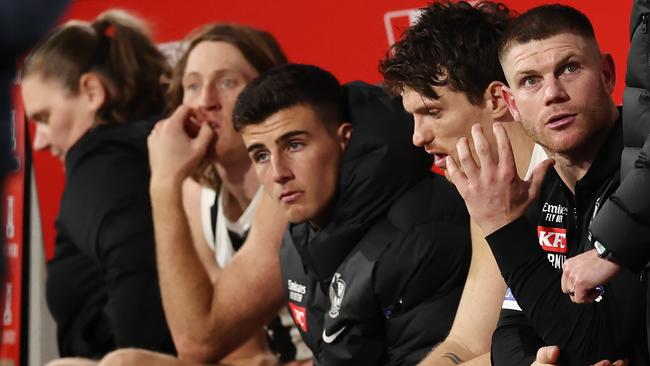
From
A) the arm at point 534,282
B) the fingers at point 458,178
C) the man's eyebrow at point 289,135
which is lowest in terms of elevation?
the arm at point 534,282

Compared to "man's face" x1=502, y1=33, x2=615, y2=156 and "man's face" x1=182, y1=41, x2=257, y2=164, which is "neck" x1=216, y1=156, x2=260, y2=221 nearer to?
"man's face" x1=182, y1=41, x2=257, y2=164

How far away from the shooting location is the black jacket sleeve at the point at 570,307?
5.76 feet

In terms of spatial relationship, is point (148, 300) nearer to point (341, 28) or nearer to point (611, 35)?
point (341, 28)

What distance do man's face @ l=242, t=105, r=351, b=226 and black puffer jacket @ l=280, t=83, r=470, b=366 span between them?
1.8 inches

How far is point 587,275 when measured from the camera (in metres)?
1.60

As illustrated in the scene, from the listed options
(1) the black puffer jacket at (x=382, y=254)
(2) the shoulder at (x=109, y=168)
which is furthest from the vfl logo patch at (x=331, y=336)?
(2) the shoulder at (x=109, y=168)

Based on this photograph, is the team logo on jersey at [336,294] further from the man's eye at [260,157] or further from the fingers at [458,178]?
the fingers at [458,178]

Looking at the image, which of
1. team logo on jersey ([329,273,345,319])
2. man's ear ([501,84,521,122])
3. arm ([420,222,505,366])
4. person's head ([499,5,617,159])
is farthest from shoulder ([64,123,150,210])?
person's head ([499,5,617,159])

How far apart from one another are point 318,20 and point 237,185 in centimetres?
69

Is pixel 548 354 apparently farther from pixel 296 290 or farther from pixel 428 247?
pixel 296 290

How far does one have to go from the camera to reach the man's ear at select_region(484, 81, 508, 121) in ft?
7.18

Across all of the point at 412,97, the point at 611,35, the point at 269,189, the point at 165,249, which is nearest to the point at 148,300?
the point at 165,249

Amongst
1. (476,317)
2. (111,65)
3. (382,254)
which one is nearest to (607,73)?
(476,317)

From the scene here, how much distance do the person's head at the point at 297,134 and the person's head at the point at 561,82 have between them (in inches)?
26.6
